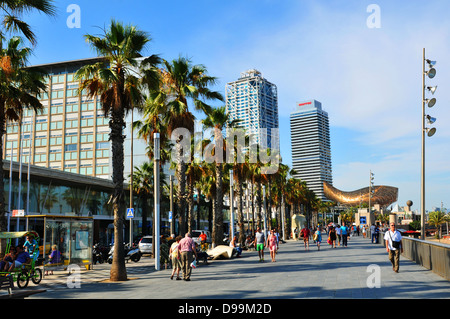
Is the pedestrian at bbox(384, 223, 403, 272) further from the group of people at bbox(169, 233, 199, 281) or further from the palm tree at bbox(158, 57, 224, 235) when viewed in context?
the palm tree at bbox(158, 57, 224, 235)

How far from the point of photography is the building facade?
80438 mm

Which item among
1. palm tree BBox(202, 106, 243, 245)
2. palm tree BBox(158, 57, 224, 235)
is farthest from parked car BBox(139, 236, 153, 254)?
palm tree BBox(158, 57, 224, 235)

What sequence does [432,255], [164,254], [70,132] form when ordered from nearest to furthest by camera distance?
[432,255]
[164,254]
[70,132]

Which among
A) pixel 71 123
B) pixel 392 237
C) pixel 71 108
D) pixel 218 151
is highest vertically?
pixel 71 108

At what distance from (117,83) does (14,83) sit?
5066 mm

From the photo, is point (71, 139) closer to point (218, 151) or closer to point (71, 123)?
point (71, 123)

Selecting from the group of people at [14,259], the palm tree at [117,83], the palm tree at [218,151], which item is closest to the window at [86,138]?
the palm tree at [218,151]

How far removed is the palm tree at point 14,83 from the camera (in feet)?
53.2

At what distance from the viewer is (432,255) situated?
1468 centimetres

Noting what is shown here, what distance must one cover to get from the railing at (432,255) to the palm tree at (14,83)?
15754 mm

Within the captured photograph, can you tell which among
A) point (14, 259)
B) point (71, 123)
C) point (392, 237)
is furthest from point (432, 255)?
point (71, 123)

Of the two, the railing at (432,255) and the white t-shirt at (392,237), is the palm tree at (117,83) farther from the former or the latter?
the railing at (432,255)

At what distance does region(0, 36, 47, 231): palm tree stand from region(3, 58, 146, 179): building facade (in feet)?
197
